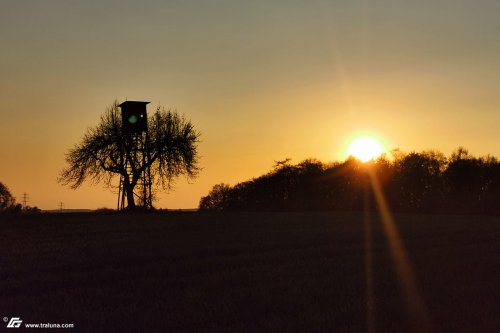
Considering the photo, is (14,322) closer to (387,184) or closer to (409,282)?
(409,282)

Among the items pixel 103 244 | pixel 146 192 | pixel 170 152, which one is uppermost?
pixel 170 152

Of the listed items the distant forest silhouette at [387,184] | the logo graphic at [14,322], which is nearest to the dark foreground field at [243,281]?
the logo graphic at [14,322]

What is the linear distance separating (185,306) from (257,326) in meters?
2.51

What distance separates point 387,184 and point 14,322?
84.2 metres

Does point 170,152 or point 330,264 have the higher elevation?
point 170,152

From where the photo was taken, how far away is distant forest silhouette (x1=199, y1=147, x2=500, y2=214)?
3383 inches

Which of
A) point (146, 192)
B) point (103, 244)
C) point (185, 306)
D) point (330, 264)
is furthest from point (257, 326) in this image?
point (146, 192)

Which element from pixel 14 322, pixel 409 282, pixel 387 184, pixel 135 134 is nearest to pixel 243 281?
pixel 409 282

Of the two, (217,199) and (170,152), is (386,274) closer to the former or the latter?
(170,152)

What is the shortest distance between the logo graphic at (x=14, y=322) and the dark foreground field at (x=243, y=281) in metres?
0.16

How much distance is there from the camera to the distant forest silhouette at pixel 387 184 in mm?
85938

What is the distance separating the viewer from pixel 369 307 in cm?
1408

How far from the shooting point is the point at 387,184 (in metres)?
93.1

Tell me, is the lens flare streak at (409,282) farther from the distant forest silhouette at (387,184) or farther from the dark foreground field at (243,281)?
the distant forest silhouette at (387,184)
